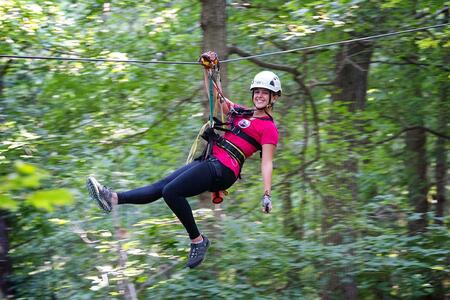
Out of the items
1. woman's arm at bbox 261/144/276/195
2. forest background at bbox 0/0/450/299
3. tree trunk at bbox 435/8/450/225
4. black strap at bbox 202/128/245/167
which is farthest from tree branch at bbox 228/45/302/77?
woman's arm at bbox 261/144/276/195

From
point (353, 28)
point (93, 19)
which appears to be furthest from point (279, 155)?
point (93, 19)

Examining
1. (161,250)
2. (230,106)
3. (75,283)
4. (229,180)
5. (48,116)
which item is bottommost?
(75,283)

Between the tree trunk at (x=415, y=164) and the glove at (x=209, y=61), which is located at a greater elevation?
the glove at (x=209, y=61)

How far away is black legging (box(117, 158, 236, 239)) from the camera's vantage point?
386cm

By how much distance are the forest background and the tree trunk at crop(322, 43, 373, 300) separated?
0.07 ft

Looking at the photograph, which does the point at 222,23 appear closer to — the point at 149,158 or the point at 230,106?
the point at 230,106

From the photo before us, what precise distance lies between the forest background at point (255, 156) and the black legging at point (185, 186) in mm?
2197

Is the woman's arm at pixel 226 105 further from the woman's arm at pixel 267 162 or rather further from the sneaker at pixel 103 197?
the sneaker at pixel 103 197

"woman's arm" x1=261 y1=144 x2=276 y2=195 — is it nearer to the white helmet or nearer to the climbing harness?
the climbing harness

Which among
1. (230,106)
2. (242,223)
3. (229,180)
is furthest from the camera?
(242,223)

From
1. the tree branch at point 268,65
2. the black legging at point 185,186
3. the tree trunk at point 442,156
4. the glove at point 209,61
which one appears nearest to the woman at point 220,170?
the black legging at point 185,186

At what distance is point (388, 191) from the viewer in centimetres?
851

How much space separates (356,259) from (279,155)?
1.31 meters

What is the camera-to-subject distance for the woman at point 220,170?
388 cm
